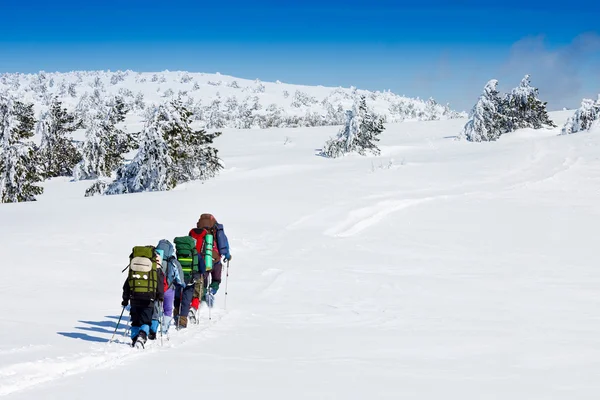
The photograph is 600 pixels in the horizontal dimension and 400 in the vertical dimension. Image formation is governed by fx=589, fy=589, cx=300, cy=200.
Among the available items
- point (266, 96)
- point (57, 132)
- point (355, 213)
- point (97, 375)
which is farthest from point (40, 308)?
point (266, 96)

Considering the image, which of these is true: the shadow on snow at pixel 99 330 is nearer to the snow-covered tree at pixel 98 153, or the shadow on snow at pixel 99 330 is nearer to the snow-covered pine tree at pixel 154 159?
the snow-covered pine tree at pixel 154 159

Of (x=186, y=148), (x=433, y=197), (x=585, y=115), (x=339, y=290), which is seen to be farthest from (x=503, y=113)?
(x=339, y=290)

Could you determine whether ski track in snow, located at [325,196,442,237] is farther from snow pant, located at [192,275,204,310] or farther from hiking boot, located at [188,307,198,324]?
hiking boot, located at [188,307,198,324]

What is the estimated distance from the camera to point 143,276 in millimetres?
7902

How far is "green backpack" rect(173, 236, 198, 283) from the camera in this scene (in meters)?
9.37

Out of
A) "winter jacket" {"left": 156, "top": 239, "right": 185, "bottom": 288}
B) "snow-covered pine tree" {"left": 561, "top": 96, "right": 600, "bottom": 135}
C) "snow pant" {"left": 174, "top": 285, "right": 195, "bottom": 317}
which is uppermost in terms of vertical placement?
"snow-covered pine tree" {"left": 561, "top": 96, "right": 600, "bottom": 135}

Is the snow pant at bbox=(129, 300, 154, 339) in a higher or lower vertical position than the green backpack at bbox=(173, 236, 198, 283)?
lower

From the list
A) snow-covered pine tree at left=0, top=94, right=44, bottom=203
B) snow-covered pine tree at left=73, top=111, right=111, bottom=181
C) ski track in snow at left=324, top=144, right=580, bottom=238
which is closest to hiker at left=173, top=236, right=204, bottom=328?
ski track in snow at left=324, top=144, right=580, bottom=238

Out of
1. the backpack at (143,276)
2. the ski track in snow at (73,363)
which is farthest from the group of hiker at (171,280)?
the ski track in snow at (73,363)

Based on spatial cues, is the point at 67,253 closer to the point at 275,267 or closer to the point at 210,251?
the point at 275,267

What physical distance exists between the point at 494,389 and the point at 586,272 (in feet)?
33.7

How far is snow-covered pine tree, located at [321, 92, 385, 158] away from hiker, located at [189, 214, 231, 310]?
98.6 ft

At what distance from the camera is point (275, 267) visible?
15016mm

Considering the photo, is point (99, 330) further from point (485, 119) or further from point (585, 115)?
point (585, 115)
